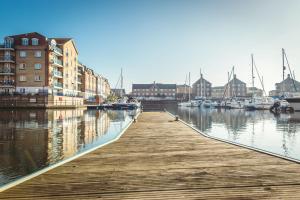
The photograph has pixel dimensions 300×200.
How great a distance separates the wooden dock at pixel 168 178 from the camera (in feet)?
17.3

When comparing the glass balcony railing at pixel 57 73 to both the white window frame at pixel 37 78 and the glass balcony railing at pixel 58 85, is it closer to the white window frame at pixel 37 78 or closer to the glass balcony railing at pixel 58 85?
the glass balcony railing at pixel 58 85

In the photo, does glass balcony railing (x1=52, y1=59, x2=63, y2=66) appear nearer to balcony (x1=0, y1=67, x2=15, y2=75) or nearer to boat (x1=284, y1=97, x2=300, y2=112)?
balcony (x1=0, y1=67, x2=15, y2=75)

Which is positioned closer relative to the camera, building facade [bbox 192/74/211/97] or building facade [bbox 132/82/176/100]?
building facade [bbox 192/74/211/97]

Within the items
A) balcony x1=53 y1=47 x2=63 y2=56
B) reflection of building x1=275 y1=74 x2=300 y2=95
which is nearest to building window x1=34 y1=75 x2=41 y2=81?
balcony x1=53 y1=47 x2=63 y2=56

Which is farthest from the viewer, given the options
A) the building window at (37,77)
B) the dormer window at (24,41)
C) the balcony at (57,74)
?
the balcony at (57,74)

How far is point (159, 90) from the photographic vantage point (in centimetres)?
18038

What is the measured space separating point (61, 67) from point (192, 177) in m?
74.1

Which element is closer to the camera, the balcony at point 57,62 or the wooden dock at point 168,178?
the wooden dock at point 168,178

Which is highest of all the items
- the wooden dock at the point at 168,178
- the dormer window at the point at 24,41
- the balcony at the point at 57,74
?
the dormer window at the point at 24,41

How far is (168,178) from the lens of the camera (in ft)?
20.8

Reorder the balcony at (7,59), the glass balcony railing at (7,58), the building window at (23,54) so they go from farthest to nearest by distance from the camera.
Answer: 1. the building window at (23,54)
2. the glass balcony railing at (7,58)
3. the balcony at (7,59)

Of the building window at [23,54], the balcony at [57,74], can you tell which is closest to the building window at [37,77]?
the balcony at [57,74]

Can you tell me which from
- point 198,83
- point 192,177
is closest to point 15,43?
point 192,177

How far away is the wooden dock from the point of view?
5.26 m
